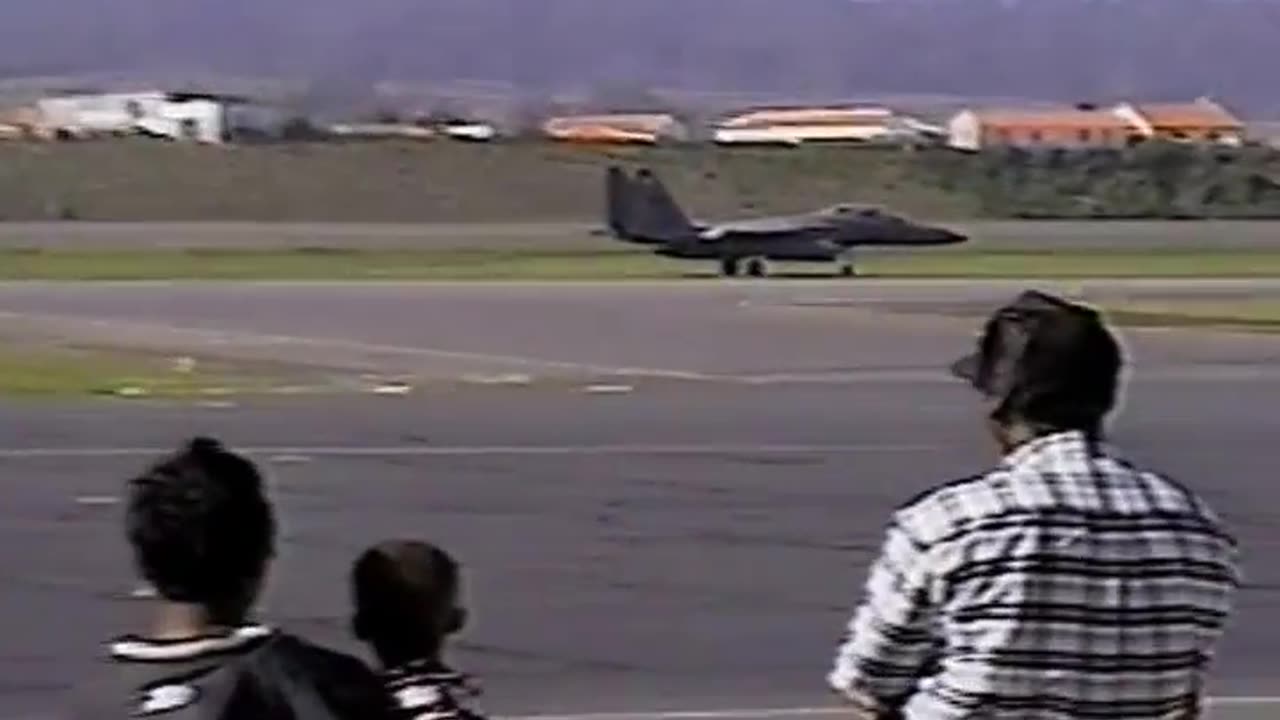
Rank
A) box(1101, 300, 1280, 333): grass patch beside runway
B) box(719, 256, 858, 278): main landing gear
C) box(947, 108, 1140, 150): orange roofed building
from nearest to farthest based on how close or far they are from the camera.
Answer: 1. box(1101, 300, 1280, 333): grass patch beside runway
2. box(719, 256, 858, 278): main landing gear
3. box(947, 108, 1140, 150): orange roofed building

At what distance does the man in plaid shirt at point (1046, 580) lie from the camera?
13.6 feet

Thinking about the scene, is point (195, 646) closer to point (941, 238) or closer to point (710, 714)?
point (710, 714)

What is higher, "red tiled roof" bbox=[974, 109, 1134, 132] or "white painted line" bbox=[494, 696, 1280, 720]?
"red tiled roof" bbox=[974, 109, 1134, 132]

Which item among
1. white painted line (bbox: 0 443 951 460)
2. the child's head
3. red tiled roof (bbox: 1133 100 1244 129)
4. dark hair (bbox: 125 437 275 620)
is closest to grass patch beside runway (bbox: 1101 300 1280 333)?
white painted line (bbox: 0 443 951 460)

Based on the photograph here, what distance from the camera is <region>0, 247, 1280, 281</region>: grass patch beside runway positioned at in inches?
1907

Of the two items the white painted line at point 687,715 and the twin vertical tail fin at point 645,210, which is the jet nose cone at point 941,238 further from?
the white painted line at point 687,715

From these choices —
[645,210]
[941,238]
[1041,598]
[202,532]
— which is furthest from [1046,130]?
[202,532]

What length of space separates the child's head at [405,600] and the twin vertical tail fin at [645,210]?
4726 cm

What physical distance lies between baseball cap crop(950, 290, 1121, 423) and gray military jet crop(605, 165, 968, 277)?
45.7 metres

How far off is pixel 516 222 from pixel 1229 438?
4986 centimetres

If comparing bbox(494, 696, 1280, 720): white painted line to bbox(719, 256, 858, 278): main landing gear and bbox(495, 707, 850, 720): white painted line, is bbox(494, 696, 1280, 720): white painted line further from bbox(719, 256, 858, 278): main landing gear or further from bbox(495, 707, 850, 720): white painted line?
bbox(719, 256, 858, 278): main landing gear

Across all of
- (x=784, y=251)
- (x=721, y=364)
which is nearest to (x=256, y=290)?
(x=784, y=251)

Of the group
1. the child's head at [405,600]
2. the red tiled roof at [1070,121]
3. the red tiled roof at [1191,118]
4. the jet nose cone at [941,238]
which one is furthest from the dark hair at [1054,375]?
the red tiled roof at [1191,118]

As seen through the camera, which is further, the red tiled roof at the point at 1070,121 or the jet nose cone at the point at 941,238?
the red tiled roof at the point at 1070,121
